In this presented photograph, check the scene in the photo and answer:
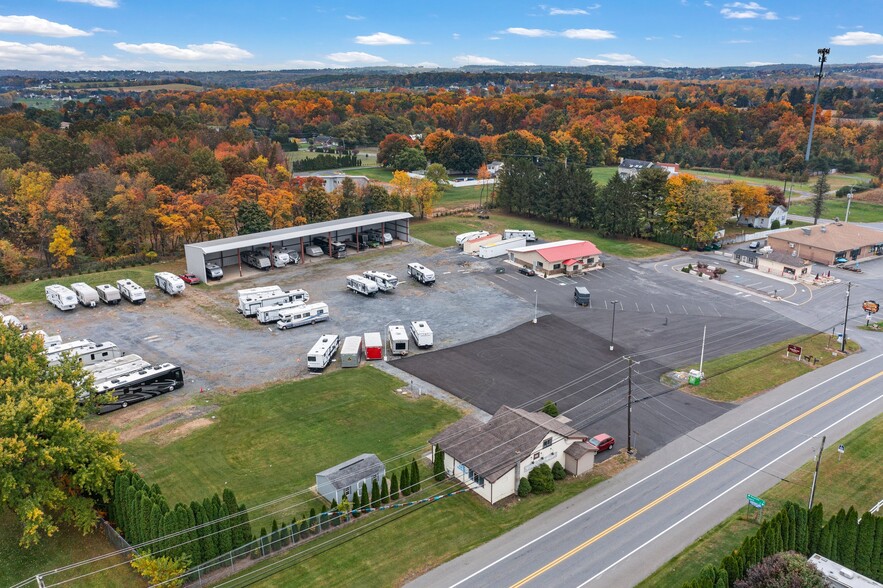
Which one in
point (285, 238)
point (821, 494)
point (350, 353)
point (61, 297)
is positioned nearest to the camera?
point (821, 494)

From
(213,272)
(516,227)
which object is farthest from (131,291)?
(516,227)

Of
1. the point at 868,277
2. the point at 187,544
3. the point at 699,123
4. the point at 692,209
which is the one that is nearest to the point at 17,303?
the point at 187,544

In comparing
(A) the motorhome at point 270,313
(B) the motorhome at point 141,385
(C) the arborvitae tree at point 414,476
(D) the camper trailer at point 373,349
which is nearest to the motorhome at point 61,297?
(A) the motorhome at point 270,313

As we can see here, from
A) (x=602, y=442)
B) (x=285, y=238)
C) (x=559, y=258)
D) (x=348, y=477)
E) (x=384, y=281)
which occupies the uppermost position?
(x=285, y=238)

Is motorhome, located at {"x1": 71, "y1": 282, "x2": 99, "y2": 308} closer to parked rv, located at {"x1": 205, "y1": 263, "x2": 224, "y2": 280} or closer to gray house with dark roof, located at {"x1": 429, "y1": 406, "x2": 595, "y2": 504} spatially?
parked rv, located at {"x1": 205, "y1": 263, "x2": 224, "y2": 280}

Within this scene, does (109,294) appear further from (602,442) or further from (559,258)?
(602,442)

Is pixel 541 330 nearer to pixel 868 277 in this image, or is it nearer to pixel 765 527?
pixel 765 527

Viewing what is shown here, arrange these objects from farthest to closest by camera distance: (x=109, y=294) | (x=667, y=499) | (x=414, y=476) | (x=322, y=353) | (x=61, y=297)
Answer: (x=109, y=294)
(x=61, y=297)
(x=322, y=353)
(x=414, y=476)
(x=667, y=499)

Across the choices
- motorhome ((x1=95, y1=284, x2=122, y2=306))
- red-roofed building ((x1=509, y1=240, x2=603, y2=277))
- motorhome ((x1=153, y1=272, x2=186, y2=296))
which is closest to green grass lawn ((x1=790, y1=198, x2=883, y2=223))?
red-roofed building ((x1=509, y1=240, x2=603, y2=277))
